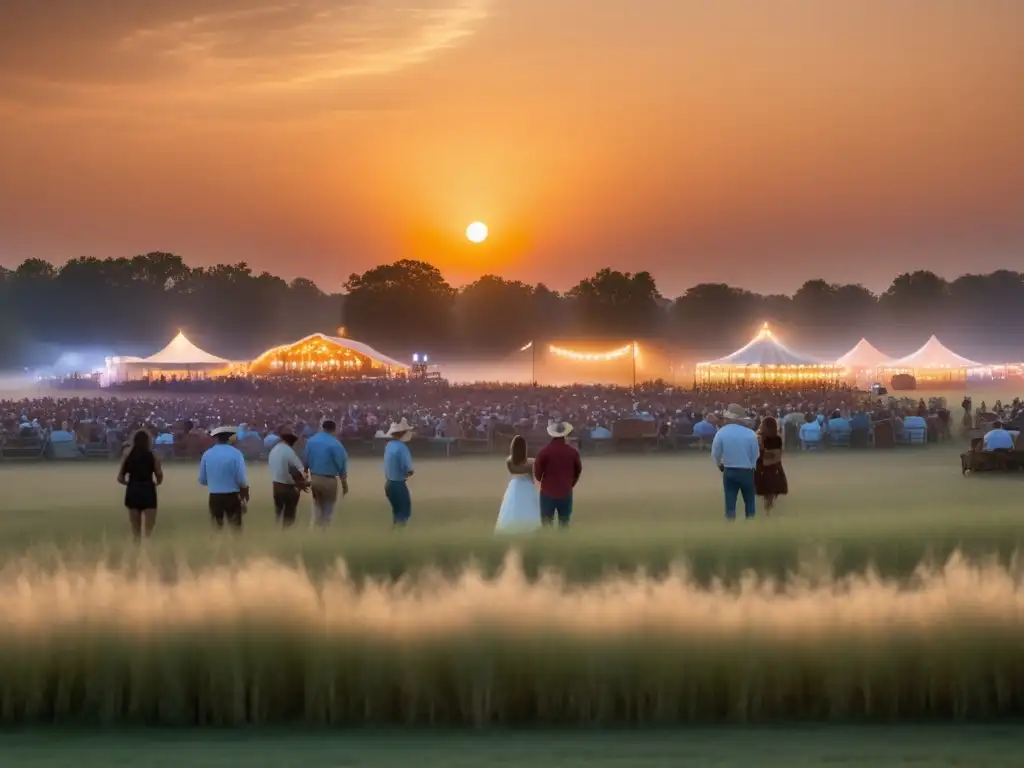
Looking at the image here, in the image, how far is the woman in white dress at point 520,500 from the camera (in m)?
14.8

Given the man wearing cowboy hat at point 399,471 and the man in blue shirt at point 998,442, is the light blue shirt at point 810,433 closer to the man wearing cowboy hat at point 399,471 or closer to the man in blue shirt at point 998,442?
the man in blue shirt at point 998,442

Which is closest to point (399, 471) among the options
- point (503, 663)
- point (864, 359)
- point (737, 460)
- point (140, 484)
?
point (140, 484)

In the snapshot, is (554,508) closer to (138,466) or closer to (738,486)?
(738,486)

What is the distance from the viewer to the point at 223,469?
608 inches

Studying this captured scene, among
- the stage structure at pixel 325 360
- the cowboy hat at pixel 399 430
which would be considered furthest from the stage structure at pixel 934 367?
the cowboy hat at pixel 399 430

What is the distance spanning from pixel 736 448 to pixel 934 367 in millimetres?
73323

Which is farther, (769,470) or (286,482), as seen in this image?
(769,470)

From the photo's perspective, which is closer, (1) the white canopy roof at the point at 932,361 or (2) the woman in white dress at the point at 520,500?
(2) the woman in white dress at the point at 520,500

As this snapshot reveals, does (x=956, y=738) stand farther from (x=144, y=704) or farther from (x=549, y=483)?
(x=549, y=483)

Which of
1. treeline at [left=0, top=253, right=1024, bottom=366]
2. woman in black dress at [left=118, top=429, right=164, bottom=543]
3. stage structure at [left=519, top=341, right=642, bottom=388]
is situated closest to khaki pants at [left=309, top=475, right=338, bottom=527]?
woman in black dress at [left=118, top=429, right=164, bottom=543]

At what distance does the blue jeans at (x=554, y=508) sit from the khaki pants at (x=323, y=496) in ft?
8.30

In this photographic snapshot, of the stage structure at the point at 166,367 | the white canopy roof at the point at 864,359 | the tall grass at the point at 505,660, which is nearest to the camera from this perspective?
the tall grass at the point at 505,660

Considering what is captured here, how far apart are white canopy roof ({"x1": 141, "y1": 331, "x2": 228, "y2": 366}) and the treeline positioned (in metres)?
39.6

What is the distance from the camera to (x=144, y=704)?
362 inches
